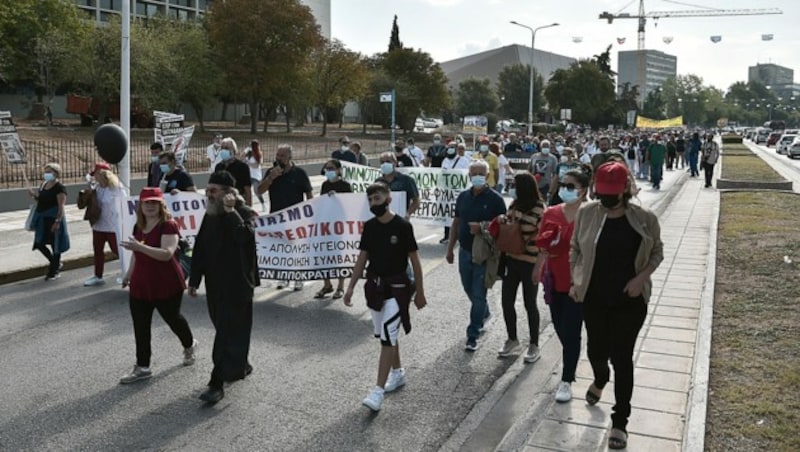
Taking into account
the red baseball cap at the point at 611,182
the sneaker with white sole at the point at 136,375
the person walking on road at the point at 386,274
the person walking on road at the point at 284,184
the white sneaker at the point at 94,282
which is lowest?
the sneaker with white sole at the point at 136,375

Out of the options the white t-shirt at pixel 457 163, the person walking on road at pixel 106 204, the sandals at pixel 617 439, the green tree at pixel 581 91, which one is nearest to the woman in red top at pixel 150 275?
the sandals at pixel 617 439

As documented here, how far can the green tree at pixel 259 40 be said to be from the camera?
46719 millimetres

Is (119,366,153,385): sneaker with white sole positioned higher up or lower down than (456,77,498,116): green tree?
lower down

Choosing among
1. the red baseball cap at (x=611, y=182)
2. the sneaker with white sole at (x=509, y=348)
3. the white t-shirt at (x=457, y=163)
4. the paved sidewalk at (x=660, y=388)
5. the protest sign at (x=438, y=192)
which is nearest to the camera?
the red baseball cap at (x=611, y=182)

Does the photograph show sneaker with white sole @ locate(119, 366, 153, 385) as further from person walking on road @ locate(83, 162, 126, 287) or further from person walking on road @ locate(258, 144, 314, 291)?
person walking on road @ locate(83, 162, 126, 287)

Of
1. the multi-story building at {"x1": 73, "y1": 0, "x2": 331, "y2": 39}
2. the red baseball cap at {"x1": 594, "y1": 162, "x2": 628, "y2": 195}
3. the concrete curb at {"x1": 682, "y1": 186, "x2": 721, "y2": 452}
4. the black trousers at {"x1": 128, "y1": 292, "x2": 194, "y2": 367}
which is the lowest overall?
the concrete curb at {"x1": 682, "y1": 186, "x2": 721, "y2": 452}

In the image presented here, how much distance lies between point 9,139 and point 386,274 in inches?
429

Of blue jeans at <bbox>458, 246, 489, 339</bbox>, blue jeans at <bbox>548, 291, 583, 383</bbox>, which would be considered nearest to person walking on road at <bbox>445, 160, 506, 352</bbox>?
blue jeans at <bbox>458, 246, 489, 339</bbox>

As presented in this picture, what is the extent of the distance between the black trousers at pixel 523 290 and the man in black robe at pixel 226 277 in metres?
2.34

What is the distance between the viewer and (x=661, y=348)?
7027 millimetres

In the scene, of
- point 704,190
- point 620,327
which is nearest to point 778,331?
point 620,327

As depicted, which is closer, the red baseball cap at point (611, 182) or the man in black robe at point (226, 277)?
the red baseball cap at point (611, 182)

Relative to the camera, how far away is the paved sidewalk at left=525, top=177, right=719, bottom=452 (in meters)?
5.03

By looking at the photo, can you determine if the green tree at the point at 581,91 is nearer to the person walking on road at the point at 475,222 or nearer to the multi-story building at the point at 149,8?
the multi-story building at the point at 149,8
